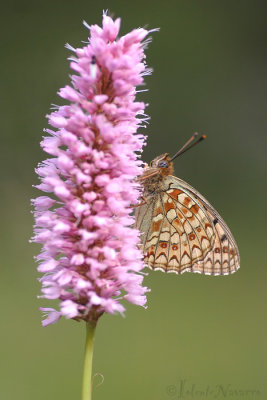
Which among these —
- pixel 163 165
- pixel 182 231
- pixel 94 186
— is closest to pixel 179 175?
pixel 163 165

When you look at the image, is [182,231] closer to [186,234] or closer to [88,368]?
[186,234]

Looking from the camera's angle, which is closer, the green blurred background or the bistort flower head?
the bistort flower head

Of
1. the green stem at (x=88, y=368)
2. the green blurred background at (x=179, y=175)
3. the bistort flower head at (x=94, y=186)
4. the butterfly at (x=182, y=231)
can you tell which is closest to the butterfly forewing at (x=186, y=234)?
the butterfly at (x=182, y=231)

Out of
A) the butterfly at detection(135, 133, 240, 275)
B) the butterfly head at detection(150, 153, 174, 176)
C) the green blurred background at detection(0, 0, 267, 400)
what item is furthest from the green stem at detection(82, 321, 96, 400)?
the green blurred background at detection(0, 0, 267, 400)

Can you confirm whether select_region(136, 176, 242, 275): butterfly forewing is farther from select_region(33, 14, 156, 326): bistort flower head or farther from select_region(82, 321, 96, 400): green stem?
select_region(82, 321, 96, 400): green stem

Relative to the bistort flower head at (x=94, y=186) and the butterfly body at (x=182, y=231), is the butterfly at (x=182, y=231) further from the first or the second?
the bistort flower head at (x=94, y=186)
